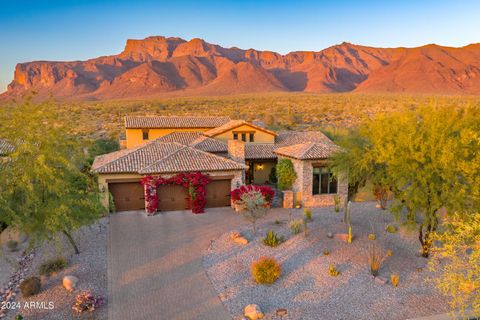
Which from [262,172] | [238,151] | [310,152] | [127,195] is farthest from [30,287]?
[262,172]

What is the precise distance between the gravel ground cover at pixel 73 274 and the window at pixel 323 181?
13011 millimetres

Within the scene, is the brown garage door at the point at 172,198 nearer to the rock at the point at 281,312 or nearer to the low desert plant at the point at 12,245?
the low desert plant at the point at 12,245

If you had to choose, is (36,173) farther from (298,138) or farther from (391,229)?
(298,138)

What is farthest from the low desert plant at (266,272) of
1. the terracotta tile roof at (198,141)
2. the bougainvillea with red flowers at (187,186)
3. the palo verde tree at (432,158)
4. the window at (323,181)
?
the terracotta tile roof at (198,141)

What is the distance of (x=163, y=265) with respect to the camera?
13844 millimetres

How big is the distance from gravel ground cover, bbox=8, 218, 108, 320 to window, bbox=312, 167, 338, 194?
13.0 m

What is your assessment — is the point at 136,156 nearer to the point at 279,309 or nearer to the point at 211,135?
the point at 211,135

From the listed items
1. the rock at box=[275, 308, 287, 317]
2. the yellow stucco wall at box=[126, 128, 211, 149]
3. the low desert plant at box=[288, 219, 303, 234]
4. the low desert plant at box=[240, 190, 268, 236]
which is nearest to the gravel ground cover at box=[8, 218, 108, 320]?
the rock at box=[275, 308, 287, 317]

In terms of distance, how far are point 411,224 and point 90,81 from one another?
17562 centimetres

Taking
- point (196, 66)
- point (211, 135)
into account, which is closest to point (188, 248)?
point (211, 135)

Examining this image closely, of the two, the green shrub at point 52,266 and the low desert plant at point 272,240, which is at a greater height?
the green shrub at point 52,266

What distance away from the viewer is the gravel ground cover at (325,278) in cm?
1073

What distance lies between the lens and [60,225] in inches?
462

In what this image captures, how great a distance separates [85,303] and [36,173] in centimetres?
442
